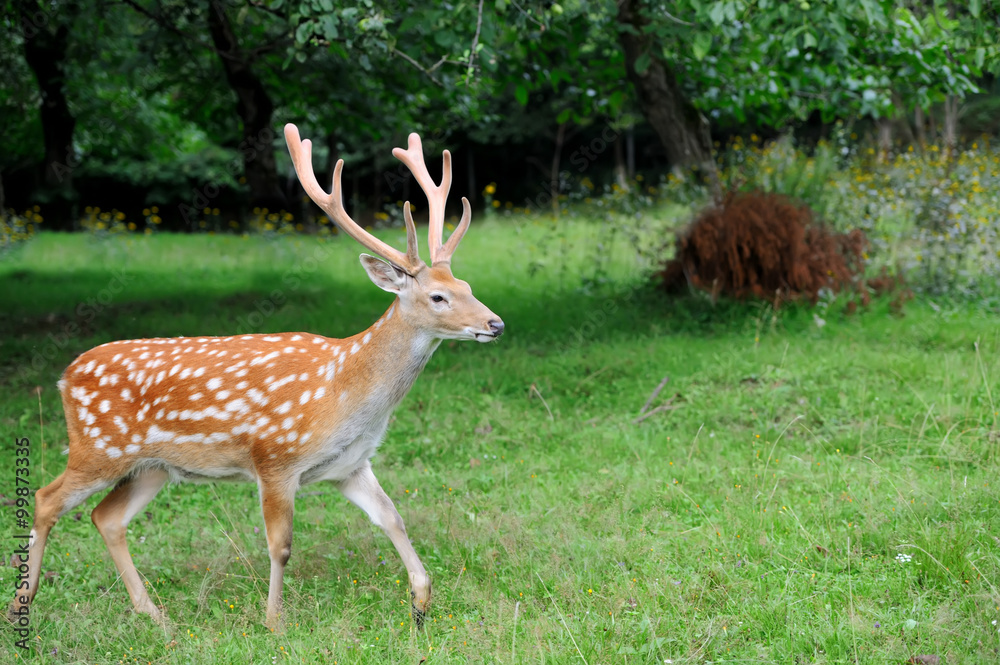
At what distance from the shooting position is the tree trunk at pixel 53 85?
31.3 feet

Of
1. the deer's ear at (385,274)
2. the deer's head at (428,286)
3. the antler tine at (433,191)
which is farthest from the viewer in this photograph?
the antler tine at (433,191)

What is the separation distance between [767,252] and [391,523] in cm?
504

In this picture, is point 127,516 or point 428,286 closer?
point 428,286

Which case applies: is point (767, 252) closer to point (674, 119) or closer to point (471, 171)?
point (674, 119)

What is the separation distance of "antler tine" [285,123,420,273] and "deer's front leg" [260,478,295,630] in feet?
3.40

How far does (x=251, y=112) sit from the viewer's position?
37.9ft

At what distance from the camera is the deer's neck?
3.48 metres

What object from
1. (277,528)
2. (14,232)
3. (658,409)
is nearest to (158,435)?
(277,528)

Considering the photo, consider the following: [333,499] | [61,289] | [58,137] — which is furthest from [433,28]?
[58,137]

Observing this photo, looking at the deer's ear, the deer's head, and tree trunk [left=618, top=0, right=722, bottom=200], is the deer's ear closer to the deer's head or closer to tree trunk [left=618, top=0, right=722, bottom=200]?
the deer's head

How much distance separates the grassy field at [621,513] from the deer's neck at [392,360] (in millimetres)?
888

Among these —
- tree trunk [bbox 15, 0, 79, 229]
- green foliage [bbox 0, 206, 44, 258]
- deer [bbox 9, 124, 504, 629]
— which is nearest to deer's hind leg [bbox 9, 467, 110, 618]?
deer [bbox 9, 124, 504, 629]

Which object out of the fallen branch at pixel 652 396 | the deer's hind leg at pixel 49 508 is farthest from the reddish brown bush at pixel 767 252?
the deer's hind leg at pixel 49 508

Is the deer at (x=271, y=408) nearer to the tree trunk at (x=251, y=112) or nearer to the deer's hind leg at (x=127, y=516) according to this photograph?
the deer's hind leg at (x=127, y=516)
